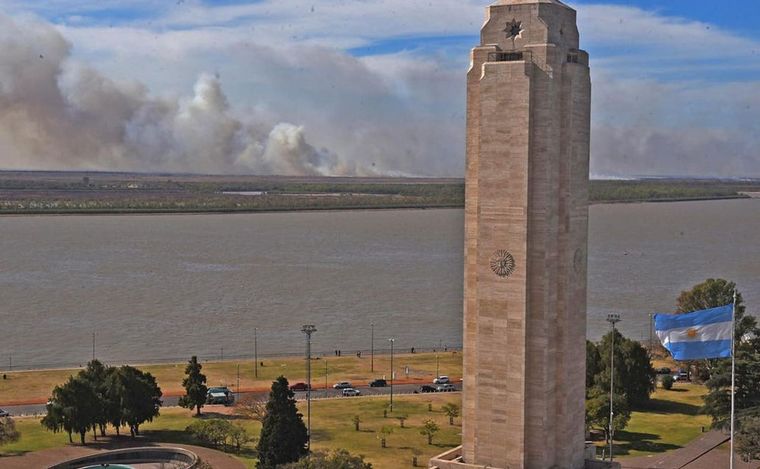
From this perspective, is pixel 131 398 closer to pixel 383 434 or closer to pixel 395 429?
pixel 383 434

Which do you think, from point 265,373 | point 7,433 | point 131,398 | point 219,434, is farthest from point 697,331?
point 265,373

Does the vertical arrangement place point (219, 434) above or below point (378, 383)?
below

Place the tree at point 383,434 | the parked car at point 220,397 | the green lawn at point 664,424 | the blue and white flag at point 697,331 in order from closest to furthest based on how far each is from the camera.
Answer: the blue and white flag at point 697,331 < the tree at point 383,434 < the green lawn at point 664,424 < the parked car at point 220,397

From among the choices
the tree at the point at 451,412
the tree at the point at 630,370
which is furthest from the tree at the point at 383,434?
the tree at the point at 630,370

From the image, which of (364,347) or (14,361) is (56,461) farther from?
(364,347)

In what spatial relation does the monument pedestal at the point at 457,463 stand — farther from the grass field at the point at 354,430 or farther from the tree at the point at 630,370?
the tree at the point at 630,370

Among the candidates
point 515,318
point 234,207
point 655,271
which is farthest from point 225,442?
point 234,207

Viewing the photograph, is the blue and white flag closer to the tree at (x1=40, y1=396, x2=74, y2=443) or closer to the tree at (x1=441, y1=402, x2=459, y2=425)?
the tree at (x1=441, y1=402, x2=459, y2=425)
